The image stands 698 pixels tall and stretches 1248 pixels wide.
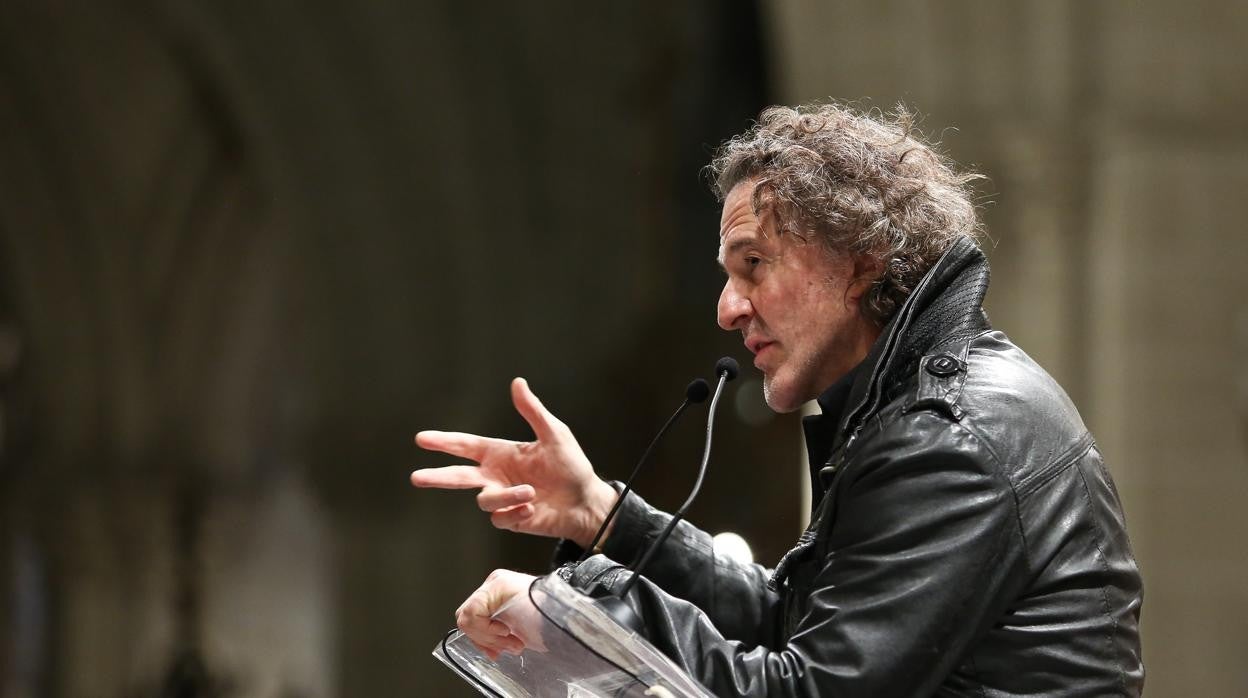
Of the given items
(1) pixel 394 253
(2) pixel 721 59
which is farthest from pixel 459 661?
(1) pixel 394 253

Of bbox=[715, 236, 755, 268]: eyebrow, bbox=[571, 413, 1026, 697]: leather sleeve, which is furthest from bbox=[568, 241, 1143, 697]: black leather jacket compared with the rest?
bbox=[715, 236, 755, 268]: eyebrow

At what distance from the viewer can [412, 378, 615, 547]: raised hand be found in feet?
7.79

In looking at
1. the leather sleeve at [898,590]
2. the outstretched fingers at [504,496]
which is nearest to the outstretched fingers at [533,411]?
the outstretched fingers at [504,496]

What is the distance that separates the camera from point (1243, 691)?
6.09 m

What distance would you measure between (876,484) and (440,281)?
683cm

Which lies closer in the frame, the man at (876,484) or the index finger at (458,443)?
the man at (876,484)

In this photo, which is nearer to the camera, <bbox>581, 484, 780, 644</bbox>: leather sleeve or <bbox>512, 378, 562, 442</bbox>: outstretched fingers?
<bbox>512, 378, 562, 442</bbox>: outstretched fingers

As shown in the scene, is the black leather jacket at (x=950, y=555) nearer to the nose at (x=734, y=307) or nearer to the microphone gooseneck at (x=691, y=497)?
the microphone gooseneck at (x=691, y=497)

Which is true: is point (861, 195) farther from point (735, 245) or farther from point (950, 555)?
point (950, 555)

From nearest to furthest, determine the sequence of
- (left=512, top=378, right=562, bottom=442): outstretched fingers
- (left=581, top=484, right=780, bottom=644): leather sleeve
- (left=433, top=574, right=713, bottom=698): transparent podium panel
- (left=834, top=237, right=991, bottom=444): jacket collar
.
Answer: (left=433, top=574, right=713, bottom=698): transparent podium panel → (left=834, top=237, right=991, bottom=444): jacket collar → (left=512, top=378, right=562, bottom=442): outstretched fingers → (left=581, top=484, right=780, bottom=644): leather sleeve

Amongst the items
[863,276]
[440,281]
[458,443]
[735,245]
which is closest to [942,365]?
[863,276]

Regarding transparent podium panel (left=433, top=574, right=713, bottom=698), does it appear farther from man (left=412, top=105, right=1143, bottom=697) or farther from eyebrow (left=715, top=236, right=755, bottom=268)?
eyebrow (left=715, top=236, right=755, bottom=268)

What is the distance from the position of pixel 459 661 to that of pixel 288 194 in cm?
683

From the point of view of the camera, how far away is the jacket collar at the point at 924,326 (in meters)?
2.20
